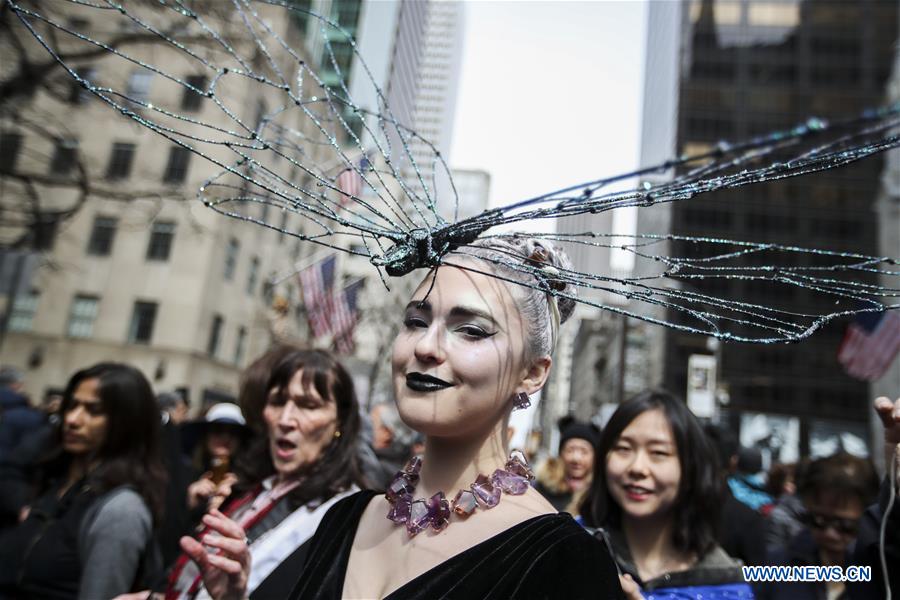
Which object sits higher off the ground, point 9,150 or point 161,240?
point 161,240

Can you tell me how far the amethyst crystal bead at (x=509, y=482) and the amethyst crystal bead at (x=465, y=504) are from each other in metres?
0.07

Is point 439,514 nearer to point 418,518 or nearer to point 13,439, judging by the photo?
point 418,518

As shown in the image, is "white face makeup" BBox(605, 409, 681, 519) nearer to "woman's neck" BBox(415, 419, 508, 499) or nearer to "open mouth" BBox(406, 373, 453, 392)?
"woman's neck" BBox(415, 419, 508, 499)

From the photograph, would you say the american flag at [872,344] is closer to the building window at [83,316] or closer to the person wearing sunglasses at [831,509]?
the person wearing sunglasses at [831,509]

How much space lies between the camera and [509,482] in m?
1.58

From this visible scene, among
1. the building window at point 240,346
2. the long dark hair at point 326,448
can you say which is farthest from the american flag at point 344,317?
the building window at point 240,346

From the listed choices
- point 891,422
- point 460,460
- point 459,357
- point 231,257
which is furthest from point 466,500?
point 231,257

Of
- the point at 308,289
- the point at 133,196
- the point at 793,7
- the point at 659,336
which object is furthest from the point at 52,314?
the point at 793,7

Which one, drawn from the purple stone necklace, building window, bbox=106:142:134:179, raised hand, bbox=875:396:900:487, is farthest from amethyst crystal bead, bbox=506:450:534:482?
building window, bbox=106:142:134:179

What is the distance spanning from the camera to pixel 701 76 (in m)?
57.5

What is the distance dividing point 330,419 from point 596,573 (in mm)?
1744

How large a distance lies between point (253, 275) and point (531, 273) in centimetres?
2580

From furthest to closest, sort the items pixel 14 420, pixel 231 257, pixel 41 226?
pixel 231 257 → pixel 41 226 → pixel 14 420

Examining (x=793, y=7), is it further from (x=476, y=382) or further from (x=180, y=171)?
(x=476, y=382)
